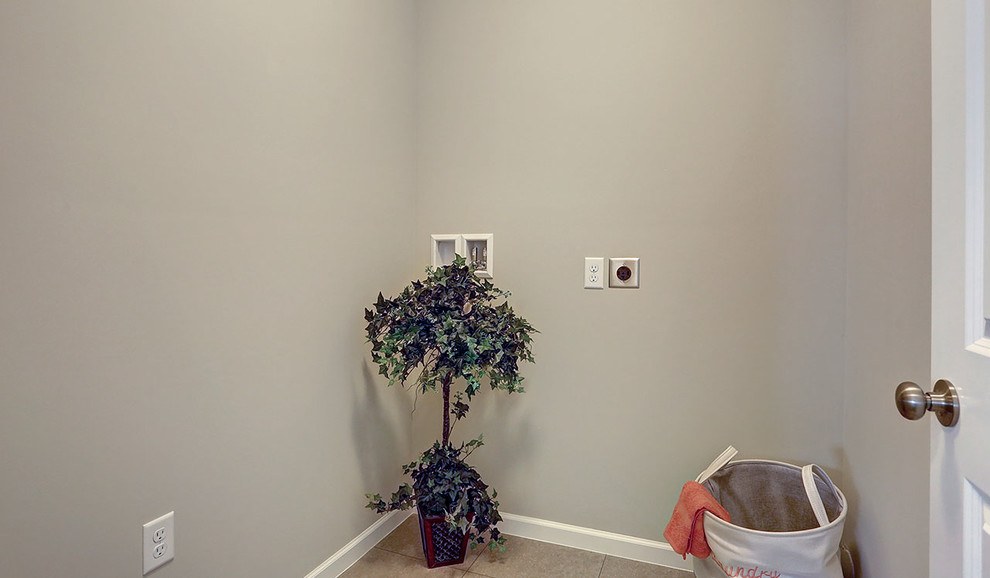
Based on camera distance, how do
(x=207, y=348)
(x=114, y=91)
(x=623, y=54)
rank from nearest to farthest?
1. (x=114, y=91)
2. (x=207, y=348)
3. (x=623, y=54)

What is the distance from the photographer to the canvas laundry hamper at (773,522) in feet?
4.24

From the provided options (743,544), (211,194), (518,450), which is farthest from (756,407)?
(211,194)

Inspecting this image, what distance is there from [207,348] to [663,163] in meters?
1.51

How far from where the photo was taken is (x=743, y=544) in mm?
1312

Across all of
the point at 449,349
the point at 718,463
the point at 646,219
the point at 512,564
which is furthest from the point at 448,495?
the point at 646,219

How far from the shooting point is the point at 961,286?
0.62m

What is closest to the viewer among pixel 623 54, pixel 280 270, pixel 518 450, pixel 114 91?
pixel 114 91

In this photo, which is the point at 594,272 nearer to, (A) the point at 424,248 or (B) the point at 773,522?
(A) the point at 424,248

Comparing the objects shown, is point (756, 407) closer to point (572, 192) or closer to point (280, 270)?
point (572, 192)

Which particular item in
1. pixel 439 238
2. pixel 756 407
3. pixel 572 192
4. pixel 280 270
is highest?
pixel 572 192

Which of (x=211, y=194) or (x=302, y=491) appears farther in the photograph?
(x=302, y=491)

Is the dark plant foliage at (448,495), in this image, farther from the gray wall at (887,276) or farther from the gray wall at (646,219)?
the gray wall at (887,276)

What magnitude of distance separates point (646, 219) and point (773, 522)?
1064 millimetres

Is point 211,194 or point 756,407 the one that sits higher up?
point 211,194
